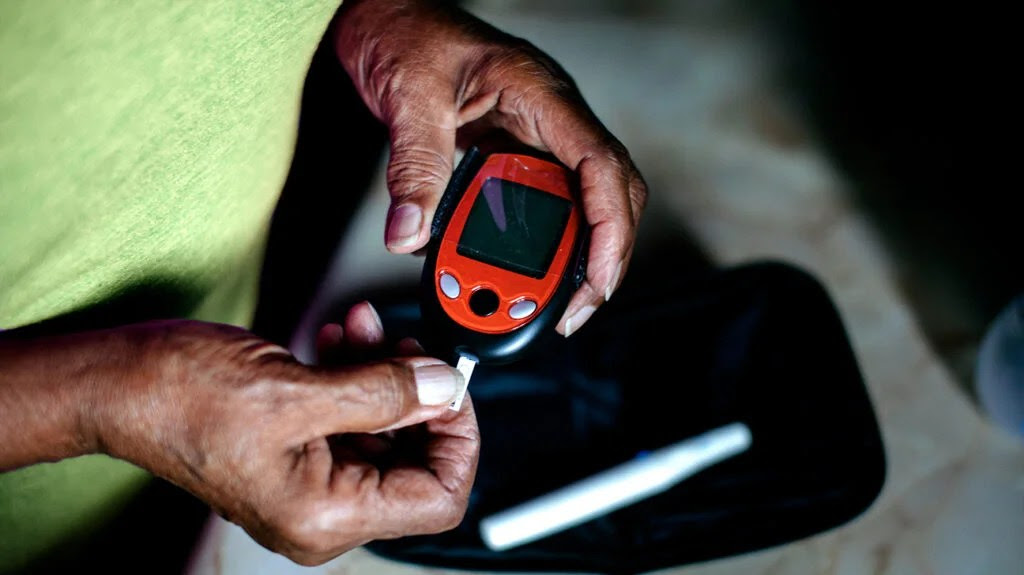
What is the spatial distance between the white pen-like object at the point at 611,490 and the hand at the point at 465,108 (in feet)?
0.43

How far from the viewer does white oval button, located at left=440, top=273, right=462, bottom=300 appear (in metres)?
0.47

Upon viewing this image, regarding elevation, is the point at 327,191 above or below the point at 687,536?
above

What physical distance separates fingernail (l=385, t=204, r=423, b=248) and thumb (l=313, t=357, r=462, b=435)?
0.29ft

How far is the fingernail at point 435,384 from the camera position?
0.39 m

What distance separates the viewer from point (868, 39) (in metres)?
0.93

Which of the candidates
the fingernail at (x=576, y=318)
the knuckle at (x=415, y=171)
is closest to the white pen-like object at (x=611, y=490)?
the fingernail at (x=576, y=318)

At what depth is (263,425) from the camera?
0.35 m

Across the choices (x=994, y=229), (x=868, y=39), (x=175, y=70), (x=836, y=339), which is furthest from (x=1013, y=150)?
(x=175, y=70)

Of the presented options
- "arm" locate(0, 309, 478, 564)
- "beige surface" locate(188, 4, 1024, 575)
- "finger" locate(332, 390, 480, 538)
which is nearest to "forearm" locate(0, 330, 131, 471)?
"arm" locate(0, 309, 478, 564)

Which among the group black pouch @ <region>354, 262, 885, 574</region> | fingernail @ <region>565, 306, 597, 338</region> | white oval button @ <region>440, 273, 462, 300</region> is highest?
white oval button @ <region>440, 273, 462, 300</region>

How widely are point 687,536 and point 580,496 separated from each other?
0.28 feet

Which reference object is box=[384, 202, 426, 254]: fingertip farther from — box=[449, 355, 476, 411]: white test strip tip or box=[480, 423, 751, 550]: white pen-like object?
box=[480, 423, 751, 550]: white pen-like object

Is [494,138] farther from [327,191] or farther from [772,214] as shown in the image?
[772,214]

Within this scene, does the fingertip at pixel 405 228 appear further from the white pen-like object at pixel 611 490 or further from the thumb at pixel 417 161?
the white pen-like object at pixel 611 490
